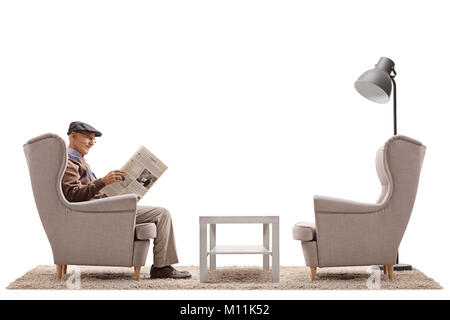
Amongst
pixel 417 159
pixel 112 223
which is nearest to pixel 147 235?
pixel 112 223

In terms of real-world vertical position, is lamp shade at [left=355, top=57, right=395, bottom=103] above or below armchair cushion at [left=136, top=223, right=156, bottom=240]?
above

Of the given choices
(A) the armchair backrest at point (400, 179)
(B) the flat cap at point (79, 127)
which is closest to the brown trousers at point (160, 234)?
(B) the flat cap at point (79, 127)

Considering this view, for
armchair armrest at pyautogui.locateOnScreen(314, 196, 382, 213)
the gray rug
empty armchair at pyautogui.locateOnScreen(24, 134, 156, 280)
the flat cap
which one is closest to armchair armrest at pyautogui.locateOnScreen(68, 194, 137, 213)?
empty armchair at pyautogui.locateOnScreen(24, 134, 156, 280)

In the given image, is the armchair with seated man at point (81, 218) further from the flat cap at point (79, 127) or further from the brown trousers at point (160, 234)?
the flat cap at point (79, 127)

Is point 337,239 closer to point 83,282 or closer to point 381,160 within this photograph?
point 381,160

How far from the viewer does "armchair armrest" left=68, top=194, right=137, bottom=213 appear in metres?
5.19

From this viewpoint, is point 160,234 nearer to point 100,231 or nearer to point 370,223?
point 100,231

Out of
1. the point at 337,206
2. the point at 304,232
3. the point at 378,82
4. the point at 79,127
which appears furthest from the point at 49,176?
the point at 378,82

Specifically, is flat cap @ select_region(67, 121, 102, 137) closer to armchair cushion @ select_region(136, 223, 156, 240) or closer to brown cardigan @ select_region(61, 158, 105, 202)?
brown cardigan @ select_region(61, 158, 105, 202)

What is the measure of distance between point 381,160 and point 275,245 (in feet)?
3.99

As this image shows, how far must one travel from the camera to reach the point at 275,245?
5156 millimetres

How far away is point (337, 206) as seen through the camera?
205 inches

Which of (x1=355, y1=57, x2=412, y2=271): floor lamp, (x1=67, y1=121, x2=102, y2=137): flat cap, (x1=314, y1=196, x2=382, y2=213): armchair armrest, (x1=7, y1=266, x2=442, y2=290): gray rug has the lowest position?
(x1=7, y1=266, x2=442, y2=290): gray rug
